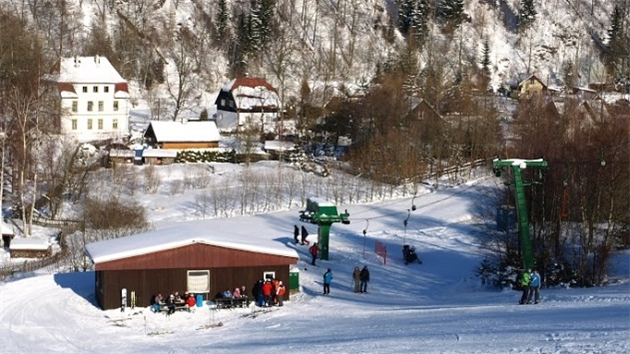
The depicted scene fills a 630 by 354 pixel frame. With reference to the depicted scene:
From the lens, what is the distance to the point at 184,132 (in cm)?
5397

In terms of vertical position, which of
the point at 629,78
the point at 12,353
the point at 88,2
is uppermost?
the point at 88,2

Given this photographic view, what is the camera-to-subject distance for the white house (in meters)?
56.2

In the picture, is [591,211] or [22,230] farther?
[22,230]

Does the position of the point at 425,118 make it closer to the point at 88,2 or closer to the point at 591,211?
the point at 591,211

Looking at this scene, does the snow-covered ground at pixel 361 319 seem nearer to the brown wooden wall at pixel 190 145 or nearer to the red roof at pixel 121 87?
the brown wooden wall at pixel 190 145

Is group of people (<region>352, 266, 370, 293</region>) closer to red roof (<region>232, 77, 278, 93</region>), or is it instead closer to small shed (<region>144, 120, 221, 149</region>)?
small shed (<region>144, 120, 221, 149</region>)

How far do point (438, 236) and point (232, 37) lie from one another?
181 feet

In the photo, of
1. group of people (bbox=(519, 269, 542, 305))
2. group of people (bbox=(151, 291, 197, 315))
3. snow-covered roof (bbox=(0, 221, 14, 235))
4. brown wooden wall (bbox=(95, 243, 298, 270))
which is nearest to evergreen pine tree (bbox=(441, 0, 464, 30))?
snow-covered roof (bbox=(0, 221, 14, 235))

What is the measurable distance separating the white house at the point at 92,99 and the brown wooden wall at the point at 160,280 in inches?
1345

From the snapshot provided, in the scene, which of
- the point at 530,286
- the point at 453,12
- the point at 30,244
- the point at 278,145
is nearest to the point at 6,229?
the point at 30,244

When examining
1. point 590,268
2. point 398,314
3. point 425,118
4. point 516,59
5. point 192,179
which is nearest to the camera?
point 398,314

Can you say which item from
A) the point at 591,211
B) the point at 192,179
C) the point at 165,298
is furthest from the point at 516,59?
the point at 165,298

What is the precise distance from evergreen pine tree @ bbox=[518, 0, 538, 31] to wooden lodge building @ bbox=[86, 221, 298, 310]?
82.2m

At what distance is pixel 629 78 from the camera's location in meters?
84.3
